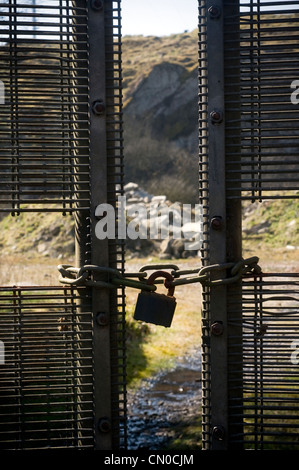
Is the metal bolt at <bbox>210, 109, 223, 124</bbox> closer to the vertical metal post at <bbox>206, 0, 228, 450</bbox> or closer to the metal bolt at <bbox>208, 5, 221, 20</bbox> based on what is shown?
the vertical metal post at <bbox>206, 0, 228, 450</bbox>

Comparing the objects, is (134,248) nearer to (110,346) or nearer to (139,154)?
(139,154)

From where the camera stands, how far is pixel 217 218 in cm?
328

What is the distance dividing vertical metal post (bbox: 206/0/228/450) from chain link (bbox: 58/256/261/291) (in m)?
0.06

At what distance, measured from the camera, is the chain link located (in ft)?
10.4

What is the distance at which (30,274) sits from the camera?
12492 millimetres

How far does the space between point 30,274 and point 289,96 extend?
9.80 metres

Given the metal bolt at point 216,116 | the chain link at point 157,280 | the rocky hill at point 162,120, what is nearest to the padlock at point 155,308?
the chain link at point 157,280

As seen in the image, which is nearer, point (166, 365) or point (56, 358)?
point (56, 358)

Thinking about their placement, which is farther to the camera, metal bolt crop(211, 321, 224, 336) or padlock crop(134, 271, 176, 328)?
metal bolt crop(211, 321, 224, 336)

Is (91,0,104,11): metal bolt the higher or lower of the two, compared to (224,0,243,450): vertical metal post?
higher

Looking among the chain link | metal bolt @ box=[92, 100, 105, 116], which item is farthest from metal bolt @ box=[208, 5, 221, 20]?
the chain link

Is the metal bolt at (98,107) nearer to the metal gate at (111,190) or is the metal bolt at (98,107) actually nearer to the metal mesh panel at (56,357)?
the metal gate at (111,190)

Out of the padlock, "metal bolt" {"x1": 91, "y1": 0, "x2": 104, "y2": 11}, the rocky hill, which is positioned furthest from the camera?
the rocky hill

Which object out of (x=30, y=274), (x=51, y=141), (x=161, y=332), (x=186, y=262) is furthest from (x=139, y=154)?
(x=51, y=141)
